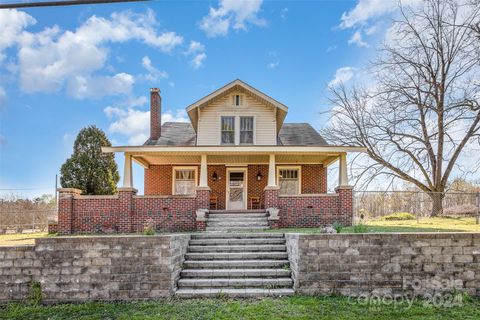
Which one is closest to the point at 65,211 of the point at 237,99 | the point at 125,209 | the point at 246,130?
the point at 125,209

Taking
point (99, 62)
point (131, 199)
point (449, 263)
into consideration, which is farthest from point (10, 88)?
point (449, 263)

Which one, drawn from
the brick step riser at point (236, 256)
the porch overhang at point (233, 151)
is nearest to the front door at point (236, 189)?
the porch overhang at point (233, 151)

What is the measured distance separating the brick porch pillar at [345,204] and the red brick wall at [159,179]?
7.75 meters

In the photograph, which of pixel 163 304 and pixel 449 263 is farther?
pixel 449 263

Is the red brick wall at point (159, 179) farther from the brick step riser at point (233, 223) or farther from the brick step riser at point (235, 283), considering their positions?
the brick step riser at point (235, 283)

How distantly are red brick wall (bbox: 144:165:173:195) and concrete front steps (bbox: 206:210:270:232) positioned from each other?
367 cm

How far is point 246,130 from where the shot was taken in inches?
567

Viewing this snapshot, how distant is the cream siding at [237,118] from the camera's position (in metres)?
14.3

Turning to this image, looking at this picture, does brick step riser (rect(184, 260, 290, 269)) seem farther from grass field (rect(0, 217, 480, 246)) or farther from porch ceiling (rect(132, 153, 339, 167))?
porch ceiling (rect(132, 153, 339, 167))

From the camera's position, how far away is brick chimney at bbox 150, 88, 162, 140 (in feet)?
50.9

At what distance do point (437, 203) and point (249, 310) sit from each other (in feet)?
49.1

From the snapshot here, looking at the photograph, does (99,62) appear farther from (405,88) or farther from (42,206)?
(405,88)

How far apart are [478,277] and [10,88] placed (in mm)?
15259

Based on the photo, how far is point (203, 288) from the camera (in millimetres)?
6730
